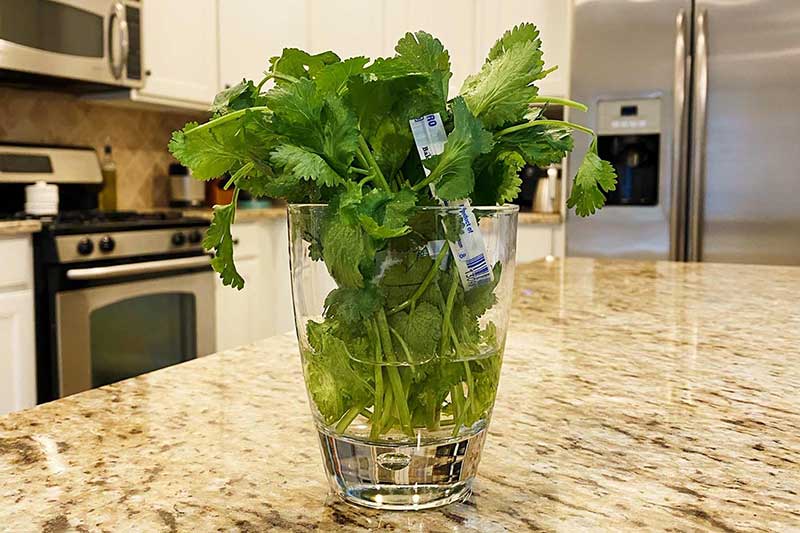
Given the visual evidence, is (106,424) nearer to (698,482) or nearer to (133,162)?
(698,482)

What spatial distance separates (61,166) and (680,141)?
7.96 feet

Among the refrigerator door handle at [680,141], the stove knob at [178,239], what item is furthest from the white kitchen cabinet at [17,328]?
the refrigerator door handle at [680,141]

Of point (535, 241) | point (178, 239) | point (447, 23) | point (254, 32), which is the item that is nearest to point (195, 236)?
point (178, 239)

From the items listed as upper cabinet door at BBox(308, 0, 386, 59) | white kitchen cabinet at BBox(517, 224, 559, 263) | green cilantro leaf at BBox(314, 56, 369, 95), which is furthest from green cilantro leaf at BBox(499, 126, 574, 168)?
upper cabinet door at BBox(308, 0, 386, 59)

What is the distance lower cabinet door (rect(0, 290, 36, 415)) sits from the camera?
A: 7.98 feet

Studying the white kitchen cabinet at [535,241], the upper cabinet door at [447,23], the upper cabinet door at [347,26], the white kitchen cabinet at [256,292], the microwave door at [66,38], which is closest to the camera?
the microwave door at [66,38]

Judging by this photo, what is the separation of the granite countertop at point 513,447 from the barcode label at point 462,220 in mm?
167

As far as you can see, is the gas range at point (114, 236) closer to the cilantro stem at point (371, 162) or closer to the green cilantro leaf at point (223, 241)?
→ the green cilantro leaf at point (223, 241)

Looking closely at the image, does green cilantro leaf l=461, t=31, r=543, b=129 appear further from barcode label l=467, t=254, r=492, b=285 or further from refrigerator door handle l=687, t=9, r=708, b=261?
refrigerator door handle l=687, t=9, r=708, b=261

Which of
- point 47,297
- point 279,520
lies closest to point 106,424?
point 279,520

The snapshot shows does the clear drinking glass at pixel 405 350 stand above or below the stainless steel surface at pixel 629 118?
below

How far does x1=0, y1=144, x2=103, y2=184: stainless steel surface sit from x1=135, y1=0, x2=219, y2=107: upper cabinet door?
35 cm

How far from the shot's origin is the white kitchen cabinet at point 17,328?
2432 mm

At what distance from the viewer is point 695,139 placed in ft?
10.4
